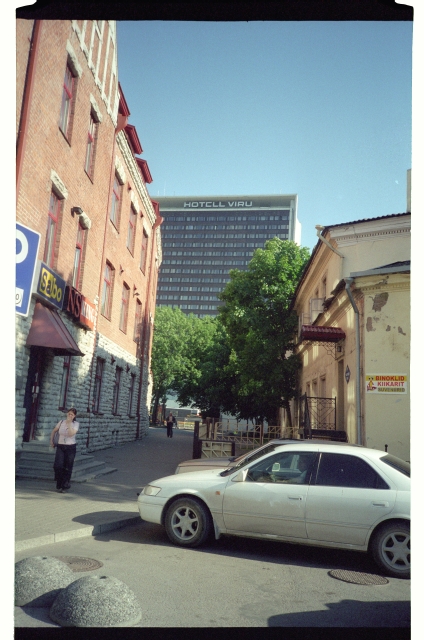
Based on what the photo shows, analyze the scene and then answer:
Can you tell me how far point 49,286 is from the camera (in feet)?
39.7

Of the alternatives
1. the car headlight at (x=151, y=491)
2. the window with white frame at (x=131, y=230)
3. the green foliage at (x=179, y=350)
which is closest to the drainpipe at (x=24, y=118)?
the car headlight at (x=151, y=491)

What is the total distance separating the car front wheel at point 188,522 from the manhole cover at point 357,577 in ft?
5.44

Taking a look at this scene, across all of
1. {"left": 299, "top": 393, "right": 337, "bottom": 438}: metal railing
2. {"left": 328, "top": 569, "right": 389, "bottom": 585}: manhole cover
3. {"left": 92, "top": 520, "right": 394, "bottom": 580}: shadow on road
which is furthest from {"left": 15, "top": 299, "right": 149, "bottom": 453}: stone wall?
{"left": 328, "top": 569, "right": 389, "bottom": 585}: manhole cover

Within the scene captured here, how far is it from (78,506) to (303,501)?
170 inches

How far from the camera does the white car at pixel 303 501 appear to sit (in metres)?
6.25

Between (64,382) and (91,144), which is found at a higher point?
(91,144)

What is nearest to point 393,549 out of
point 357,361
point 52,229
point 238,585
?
point 238,585

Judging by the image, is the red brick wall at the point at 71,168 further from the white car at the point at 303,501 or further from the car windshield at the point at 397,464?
the car windshield at the point at 397,464

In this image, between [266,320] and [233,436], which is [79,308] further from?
[266,320]

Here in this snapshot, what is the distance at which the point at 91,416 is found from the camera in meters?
16.4
